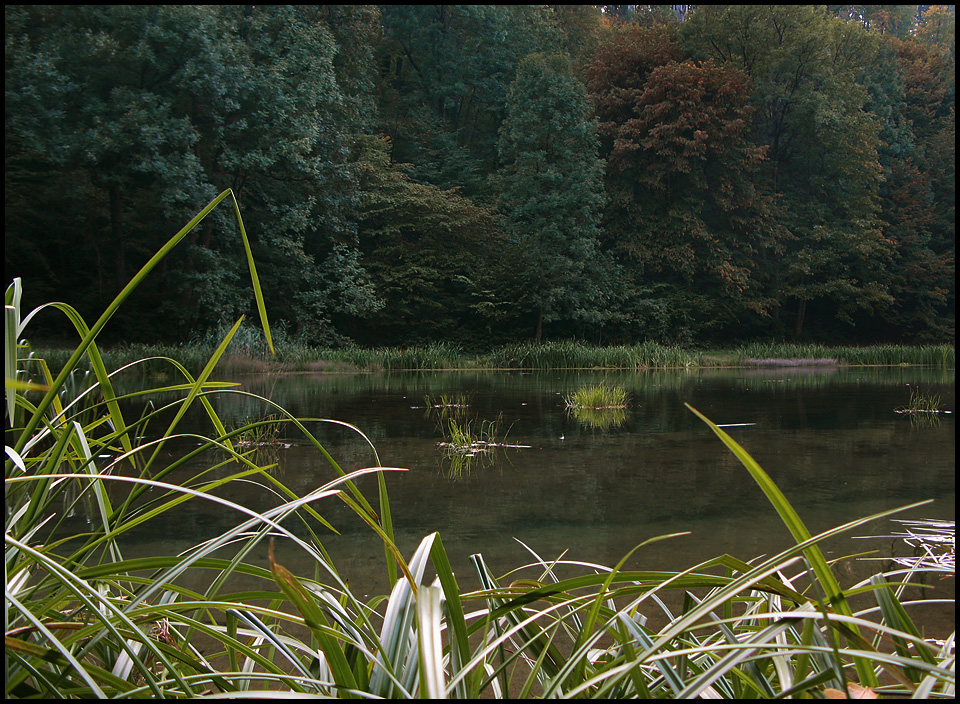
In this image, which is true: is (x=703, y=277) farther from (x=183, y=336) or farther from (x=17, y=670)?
(x=17, y=670)

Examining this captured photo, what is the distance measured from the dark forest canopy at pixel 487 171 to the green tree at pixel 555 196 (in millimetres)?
80

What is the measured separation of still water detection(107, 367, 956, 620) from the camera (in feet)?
7.25

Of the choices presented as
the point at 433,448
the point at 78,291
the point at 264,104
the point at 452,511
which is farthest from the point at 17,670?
the point at 78,291

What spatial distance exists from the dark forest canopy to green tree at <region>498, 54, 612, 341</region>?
3.2 inches

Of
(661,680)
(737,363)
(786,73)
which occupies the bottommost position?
(737,363)

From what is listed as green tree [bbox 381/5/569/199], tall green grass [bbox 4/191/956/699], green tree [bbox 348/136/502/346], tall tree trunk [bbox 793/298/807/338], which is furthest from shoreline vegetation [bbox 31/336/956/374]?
tall green grass [bbox 4/191/956/699]

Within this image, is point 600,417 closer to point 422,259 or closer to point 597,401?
point 597,401

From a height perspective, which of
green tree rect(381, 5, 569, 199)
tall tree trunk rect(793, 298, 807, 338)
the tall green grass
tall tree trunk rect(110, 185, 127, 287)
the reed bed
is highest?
green tree rect(381, 5, 569, 199)

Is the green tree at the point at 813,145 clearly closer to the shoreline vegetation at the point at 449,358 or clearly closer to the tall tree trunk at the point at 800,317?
the tall tree trunk at the point at 800,317

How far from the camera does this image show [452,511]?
105 inches

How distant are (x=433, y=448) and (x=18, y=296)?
11.3ft

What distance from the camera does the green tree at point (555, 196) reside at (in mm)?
18703

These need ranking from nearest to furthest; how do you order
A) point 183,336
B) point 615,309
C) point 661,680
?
1. point 661,680
2. point 183,336
3. point 615,309

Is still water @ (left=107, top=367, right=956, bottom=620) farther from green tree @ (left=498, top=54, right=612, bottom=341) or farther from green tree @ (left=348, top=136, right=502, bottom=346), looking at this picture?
green tree @ (left=348, top=136, right=502, bottom=346)
